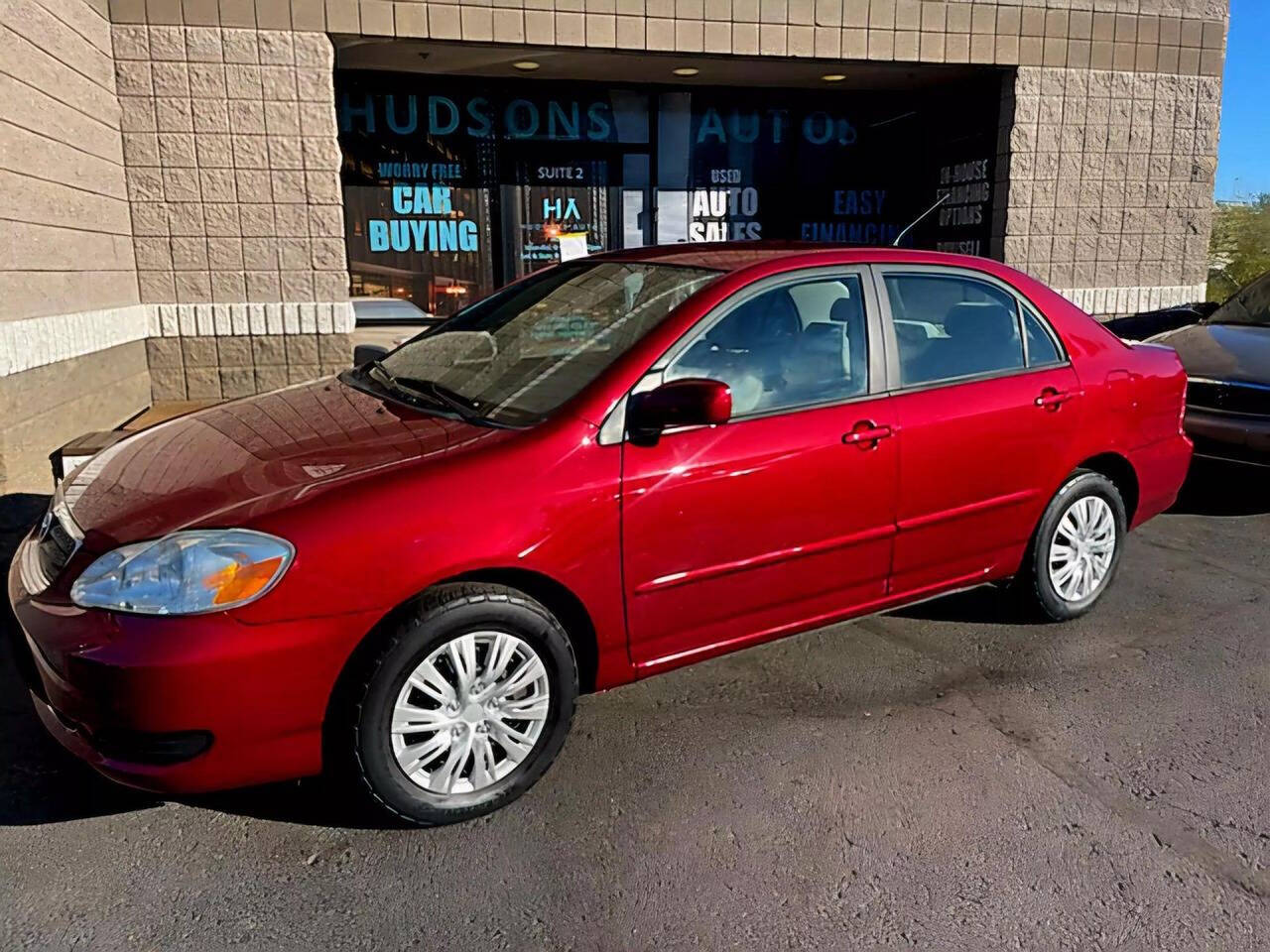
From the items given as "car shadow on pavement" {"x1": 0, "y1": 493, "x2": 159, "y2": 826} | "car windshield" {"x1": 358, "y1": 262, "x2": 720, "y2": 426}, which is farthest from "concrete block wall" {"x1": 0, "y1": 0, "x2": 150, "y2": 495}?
"car windshield" {"x1": 358, "y1": 262, "x2": 720, "y2": 426}

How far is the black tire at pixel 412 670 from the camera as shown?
2.84m

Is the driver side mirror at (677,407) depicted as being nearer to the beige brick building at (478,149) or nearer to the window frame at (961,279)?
the window frame at (961,279)

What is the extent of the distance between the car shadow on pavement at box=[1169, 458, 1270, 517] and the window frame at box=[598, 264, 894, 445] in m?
3.73

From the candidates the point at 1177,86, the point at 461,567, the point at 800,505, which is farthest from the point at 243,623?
the point at 1177,86

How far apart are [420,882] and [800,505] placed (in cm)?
171

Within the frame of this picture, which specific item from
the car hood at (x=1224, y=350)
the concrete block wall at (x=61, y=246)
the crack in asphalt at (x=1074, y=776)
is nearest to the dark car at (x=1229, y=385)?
the car hood at (x=1224, y=350)

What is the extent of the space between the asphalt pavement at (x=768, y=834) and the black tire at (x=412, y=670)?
102 mm

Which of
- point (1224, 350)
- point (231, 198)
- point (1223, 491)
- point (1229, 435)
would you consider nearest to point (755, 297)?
point (1229, 435)

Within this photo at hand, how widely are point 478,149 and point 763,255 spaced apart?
7.63 meters

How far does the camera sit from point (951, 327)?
4.18 m

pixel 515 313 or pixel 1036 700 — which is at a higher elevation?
pixel 515 313

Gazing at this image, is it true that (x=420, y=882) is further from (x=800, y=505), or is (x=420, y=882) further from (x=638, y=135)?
(x=638, y=135)

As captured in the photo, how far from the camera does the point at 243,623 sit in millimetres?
2688

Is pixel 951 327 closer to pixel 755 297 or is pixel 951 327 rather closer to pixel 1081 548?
pixel 755 297
